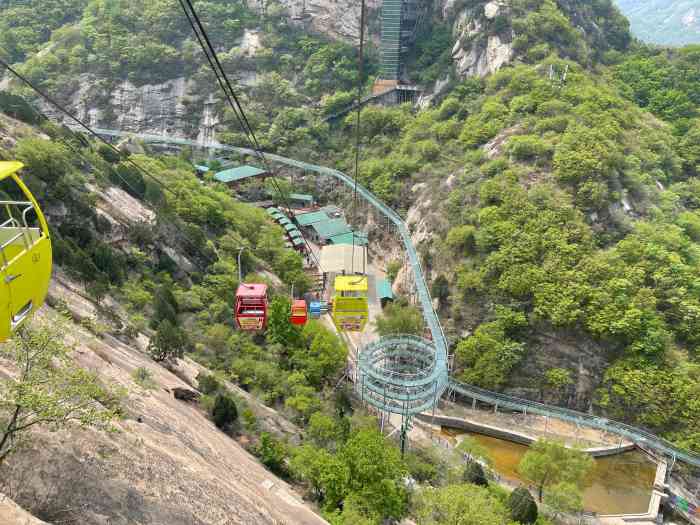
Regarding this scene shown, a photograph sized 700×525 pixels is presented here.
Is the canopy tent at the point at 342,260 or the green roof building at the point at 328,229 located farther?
the green roof building at the point at 328,229

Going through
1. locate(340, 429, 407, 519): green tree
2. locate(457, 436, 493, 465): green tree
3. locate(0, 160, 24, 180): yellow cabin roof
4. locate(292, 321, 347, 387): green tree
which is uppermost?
locate(0, 160, 24, 180): yellow cabin roof

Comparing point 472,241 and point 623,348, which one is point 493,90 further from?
point 623,348

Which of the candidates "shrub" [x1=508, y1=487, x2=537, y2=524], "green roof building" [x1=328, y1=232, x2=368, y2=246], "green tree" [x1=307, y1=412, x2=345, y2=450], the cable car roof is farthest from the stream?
"green roof building" [x1=328, y1=232, x2=368, y2=246]

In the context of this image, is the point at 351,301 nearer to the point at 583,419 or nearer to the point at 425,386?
the point at 425,386

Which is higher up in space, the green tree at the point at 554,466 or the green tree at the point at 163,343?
the green tree at the point at 163,343

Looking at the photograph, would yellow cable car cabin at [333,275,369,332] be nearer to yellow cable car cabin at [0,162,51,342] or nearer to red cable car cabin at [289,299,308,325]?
red cable car cabin at [289,299,308,325]

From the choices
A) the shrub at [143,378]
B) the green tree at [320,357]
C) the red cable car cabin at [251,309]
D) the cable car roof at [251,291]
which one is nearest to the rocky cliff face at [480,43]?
the green tree at [320,357]

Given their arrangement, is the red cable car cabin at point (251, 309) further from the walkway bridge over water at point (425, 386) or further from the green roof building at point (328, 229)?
the green roof building at point (328, 229)
